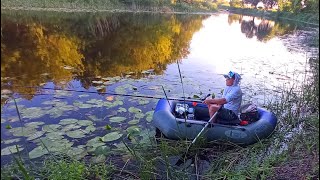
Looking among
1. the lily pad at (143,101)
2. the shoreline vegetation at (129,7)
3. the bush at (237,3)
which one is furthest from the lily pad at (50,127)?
the bush at (237,3)

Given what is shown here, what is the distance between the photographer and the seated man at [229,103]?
14.3 ft

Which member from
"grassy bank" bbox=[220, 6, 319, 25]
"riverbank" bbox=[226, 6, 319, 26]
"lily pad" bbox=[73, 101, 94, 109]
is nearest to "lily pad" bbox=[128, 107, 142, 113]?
"lily pad" bbox=[73, 101, 94, 109]

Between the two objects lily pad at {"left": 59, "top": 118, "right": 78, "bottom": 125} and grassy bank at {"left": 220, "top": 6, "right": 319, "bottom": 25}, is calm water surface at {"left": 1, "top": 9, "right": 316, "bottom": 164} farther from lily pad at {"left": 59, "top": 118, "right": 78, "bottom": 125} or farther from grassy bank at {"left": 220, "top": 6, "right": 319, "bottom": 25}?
grassy bank at {"left": 220, "top": 6, "right": 319, "bottom": 25}

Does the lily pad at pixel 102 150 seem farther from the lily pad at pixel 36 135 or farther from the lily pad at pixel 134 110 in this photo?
the lily pad at pixel 134 110

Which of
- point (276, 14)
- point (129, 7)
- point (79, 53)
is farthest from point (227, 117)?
point (276, 14)

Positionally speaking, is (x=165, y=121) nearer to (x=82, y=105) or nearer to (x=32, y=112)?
(x=82, y=105)

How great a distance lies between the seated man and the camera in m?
4.36

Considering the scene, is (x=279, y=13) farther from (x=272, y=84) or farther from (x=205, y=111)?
(x=205, y=111)

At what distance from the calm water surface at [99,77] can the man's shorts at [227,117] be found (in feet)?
3.84

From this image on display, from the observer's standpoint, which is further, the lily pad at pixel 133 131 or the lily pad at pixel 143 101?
the lily pad at pixel 143 101

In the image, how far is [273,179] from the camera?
3094 mm

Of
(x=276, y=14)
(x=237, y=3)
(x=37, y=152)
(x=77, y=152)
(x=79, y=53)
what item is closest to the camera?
(x=37, y=152)

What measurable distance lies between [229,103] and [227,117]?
0.24 metres

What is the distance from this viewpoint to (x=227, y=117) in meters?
4.42
